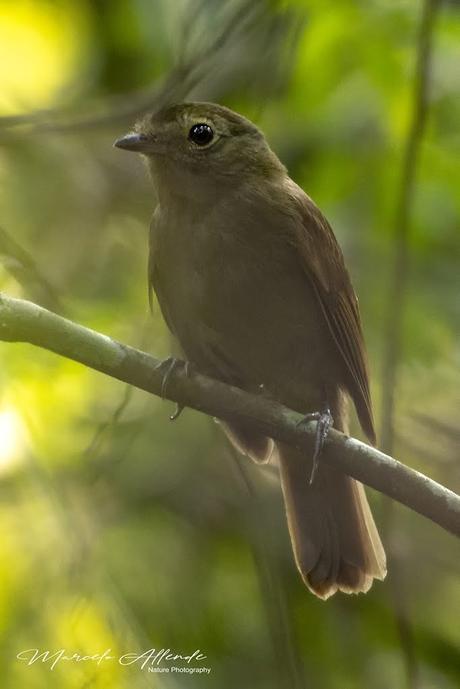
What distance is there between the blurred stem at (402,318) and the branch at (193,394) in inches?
13.2

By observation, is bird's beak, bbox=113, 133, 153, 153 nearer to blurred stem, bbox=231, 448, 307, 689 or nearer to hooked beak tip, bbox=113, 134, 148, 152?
hooked beak tip, bbox=113, 134, 148, 152

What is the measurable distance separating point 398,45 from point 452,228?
700 mm

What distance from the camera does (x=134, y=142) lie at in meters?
3.84

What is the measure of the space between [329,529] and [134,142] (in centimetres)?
135

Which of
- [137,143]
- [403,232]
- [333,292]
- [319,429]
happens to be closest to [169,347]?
[333,292]

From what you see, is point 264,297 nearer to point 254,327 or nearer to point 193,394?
point 254,327

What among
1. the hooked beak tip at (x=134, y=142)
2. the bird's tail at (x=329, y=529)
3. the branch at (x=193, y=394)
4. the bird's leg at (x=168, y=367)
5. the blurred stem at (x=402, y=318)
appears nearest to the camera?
the branch at (x=193, y=394)

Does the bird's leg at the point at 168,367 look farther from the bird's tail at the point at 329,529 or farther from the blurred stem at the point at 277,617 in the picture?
the bird's tail at the point at 329,529

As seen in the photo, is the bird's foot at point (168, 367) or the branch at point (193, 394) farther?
the bird's foot at point (168, 367)

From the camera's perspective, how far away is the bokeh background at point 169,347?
3.71 meters

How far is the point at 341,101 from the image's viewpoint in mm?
4746

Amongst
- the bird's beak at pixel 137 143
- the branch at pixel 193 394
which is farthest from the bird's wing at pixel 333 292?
the branch at pixel 193 394

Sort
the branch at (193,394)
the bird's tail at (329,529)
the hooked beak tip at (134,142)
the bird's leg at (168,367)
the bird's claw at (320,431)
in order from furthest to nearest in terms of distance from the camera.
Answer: the hooked beak tip at (134,142), the bird's tail at (329,529), the bird's claw at (320,431), the bird's leg at (168,367), the branch at (193,394)
